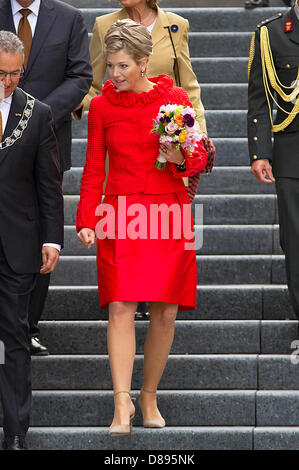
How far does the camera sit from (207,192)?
912cm

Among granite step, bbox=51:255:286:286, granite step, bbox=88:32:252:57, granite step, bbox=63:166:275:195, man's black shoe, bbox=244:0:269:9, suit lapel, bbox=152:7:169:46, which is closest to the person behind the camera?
suit lapel, bbox=152:7:169:46

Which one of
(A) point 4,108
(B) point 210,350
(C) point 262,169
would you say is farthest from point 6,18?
(B) point 210,350

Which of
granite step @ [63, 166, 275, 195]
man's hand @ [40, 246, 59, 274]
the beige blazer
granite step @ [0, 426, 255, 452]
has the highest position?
the beige blazer

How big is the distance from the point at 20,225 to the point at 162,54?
146 centimetres

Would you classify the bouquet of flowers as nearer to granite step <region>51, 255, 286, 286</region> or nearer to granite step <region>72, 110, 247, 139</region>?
granite step <region>51, 255, 286, 286</region>

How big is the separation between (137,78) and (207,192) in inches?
102

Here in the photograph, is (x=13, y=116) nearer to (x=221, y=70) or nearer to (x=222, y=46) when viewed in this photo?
(x=221, y=70)

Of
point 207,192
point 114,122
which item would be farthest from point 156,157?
point 207,192

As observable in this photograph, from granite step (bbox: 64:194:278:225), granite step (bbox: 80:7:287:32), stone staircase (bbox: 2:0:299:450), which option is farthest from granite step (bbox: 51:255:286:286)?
granite step (bbox: 80:7:287:32)

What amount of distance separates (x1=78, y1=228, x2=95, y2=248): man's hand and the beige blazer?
112 centimetres

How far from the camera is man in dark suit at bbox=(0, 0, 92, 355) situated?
23.8 feet

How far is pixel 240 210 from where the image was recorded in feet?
28.8

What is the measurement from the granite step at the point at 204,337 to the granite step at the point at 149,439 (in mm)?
679

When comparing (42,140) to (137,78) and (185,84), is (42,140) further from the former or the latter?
(185,84)
